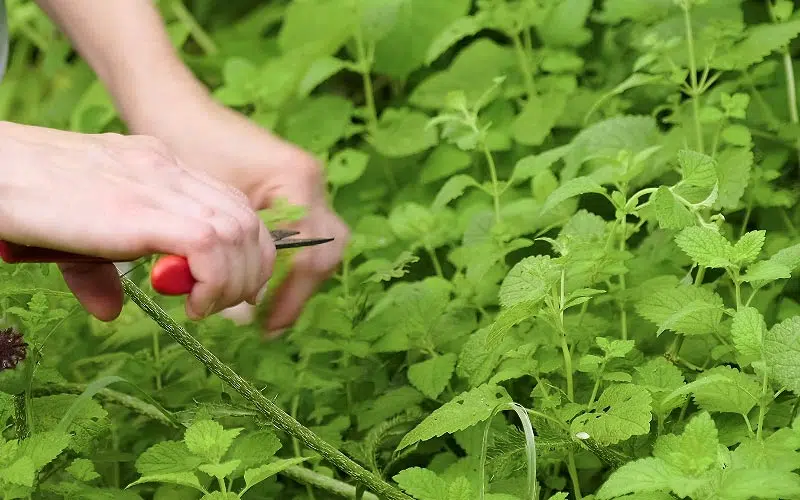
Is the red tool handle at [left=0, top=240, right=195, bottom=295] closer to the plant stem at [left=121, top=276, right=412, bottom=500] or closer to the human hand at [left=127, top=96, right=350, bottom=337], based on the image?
the plant stem at [left=121, top=276, right=412, bottom=500]

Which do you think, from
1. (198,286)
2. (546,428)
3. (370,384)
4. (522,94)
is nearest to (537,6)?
(522,94)

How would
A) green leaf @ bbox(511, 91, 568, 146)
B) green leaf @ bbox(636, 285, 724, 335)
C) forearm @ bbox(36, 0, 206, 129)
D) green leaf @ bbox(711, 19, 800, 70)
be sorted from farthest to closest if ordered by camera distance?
green leaf @ bbox(511, 91, 568, 146), green leaf @ bbox(711, 19, 800, 70), forearm @ bbox(36, 0, 206, 129), green leaf @ bbox(636, 285, 724, 335)

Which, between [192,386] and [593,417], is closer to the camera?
[593,417]

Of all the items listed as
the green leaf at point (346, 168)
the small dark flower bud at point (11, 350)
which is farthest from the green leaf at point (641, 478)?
the green leaf at point (346, 168)

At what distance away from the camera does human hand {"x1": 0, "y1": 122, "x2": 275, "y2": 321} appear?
3.21ft

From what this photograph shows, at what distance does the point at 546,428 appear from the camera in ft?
3.90

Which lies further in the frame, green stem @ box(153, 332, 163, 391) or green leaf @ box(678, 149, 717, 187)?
green stem @ box(153, 332, 163, 391)

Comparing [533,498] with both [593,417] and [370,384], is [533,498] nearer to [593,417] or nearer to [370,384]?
[593,417]

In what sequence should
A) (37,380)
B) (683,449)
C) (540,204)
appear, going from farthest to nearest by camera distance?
(540,204) → (37,380) → (683,449)

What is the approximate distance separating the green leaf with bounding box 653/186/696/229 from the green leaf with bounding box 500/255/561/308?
0.13 m

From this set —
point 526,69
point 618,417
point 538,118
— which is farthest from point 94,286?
point 526,69

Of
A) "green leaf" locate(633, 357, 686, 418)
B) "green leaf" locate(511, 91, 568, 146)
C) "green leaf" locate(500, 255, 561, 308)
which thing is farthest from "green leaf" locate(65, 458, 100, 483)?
"green leaf" locate(511, 91, 568, 146)

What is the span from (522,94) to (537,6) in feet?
0.53

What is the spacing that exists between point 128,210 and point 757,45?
3.48 feet
